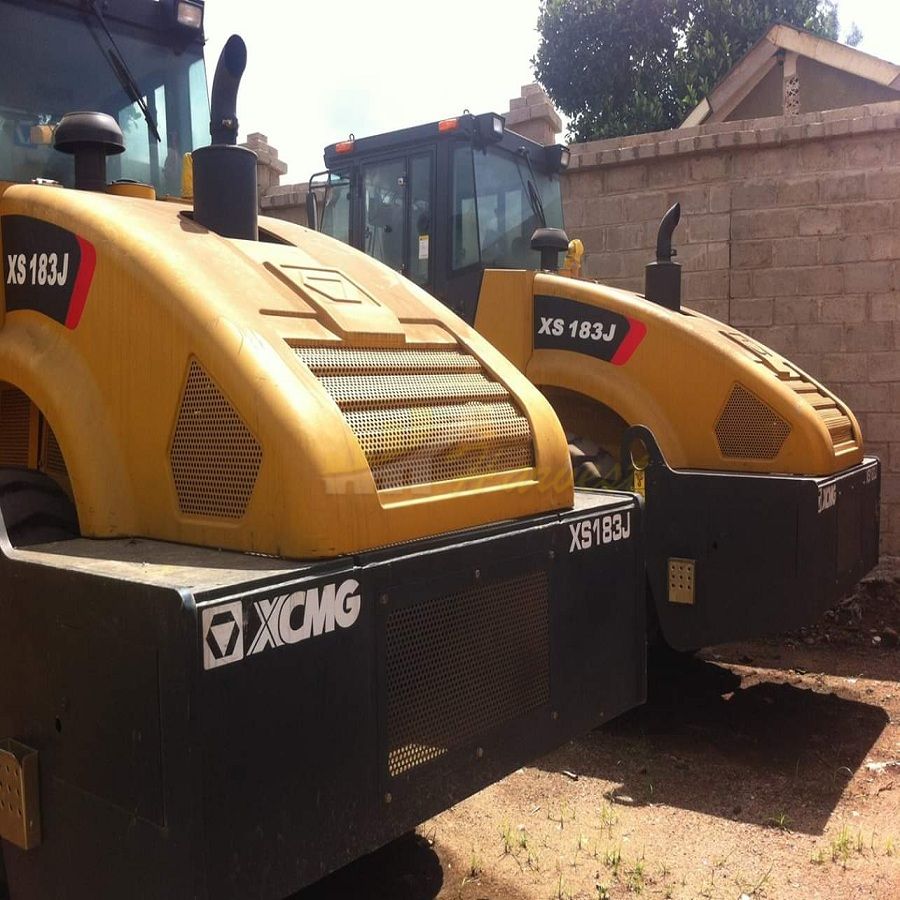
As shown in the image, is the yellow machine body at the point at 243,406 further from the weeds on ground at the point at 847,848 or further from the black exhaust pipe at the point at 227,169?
the weeds on ground at the point at 847,848

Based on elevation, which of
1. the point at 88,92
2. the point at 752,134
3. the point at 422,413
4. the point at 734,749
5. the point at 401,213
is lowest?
the point at 734,749

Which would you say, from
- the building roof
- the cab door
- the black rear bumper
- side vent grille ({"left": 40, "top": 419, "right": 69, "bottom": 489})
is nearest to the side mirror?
the cab door

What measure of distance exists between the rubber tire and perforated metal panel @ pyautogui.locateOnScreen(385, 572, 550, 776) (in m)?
0.86

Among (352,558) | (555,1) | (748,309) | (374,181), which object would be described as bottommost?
(352,558)

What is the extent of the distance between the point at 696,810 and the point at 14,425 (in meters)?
2.66

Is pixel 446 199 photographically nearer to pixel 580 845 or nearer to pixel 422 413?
pixel 422 413

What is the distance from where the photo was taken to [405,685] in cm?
201

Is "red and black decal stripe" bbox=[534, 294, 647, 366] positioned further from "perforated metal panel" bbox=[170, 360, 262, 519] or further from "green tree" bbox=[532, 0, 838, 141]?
"green tree" bbox=[532, 0, 838, 141]

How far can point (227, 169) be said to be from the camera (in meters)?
2.55

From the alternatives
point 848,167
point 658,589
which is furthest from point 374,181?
point 848,167

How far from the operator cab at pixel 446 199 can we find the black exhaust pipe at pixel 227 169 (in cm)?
230

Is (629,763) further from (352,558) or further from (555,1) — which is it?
(555,1)

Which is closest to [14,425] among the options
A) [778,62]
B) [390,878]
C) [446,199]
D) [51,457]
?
[51,457]

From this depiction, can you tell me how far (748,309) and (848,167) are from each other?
1142 millimetres
